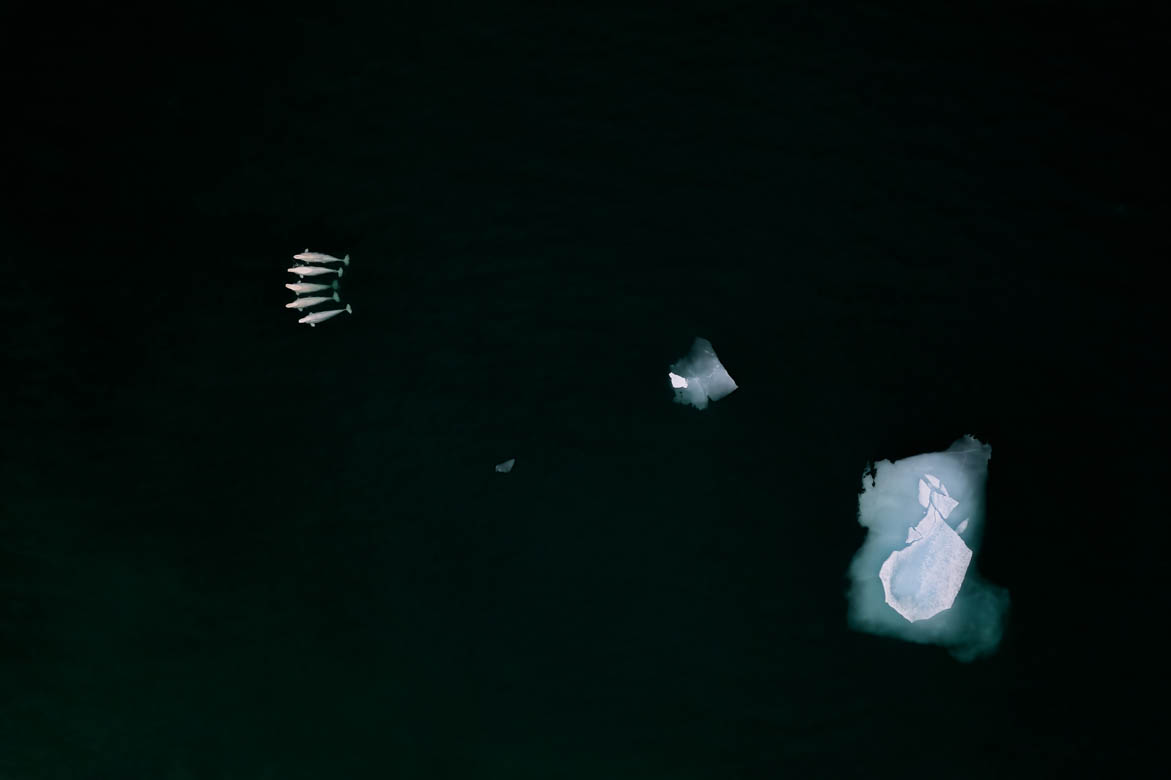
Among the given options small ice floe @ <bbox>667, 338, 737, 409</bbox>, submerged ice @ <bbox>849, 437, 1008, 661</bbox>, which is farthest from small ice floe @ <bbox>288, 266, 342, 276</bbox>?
submerged ice @ <bbox>849, 437, 1008, 661</bbox>

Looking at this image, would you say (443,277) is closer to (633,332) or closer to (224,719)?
(633,332)

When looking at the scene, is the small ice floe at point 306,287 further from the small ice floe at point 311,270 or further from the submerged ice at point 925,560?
the submerged ice at point 925,560

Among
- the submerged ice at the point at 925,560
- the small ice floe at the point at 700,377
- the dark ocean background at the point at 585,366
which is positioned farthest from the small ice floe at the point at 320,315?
the submerged ice at the point at 925,560

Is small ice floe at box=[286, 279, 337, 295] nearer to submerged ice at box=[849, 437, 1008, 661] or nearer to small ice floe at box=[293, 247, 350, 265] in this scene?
small ice floe at box=[293, 247, 350, 265]

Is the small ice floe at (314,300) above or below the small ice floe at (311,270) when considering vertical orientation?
below

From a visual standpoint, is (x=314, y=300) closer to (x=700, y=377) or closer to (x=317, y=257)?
(x=317, y=257)

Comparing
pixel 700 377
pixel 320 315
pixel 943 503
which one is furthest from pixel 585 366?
pixel 943 503

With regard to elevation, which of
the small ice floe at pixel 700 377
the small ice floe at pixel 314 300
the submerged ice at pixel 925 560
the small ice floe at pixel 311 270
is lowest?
the submerged ice at pixel 925 560
